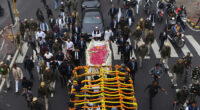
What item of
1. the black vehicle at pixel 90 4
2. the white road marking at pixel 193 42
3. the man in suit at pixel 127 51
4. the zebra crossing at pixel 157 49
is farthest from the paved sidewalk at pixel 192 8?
the man in suit at pixel 127 51

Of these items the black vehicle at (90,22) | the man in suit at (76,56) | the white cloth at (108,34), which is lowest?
the man in suit at (76,56)

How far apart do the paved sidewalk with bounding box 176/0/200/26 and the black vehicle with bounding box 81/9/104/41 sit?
28.2ft

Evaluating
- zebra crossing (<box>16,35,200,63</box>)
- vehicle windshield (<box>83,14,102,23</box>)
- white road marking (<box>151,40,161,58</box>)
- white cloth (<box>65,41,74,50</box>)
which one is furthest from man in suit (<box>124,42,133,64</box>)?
vehicle windshield (<box>83,14,102,23</box>)

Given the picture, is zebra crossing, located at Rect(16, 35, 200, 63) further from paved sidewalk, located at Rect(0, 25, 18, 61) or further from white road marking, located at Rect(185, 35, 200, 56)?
paved sidewalk, located at Rect(0, 25, 18, 61)

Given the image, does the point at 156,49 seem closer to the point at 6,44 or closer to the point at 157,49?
the point at 157,49

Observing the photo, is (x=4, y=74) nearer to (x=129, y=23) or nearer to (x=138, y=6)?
(x=129, y=23)

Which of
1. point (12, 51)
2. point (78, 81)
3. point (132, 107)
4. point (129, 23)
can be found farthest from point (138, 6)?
point (132, 107)

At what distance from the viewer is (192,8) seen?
86.0ft

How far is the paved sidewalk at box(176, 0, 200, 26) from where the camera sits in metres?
24.5

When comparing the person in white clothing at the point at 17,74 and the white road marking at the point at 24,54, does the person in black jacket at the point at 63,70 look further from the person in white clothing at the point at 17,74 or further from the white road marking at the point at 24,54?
the white road marking at the point at 24,54

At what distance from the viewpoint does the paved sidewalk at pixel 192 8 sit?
24.5m

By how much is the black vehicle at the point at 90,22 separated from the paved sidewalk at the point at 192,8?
859 centimetres

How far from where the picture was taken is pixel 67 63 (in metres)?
14.8

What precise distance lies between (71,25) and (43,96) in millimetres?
8471
